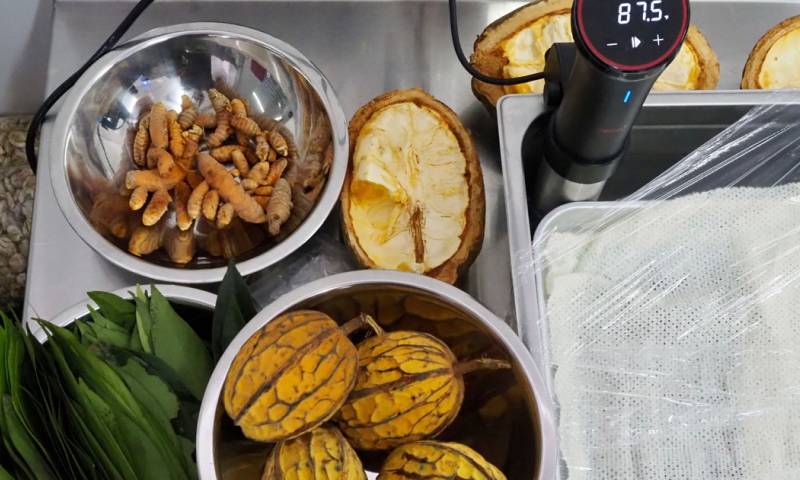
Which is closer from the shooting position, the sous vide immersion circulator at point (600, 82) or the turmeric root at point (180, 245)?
the sous vide immersion circulator at point (600, 82)

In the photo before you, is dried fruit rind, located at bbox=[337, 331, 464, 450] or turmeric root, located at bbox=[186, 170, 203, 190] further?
turmeric root, located at bbox=[186, 170, 203, 190]

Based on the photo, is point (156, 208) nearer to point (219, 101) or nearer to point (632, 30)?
point (219, 101)

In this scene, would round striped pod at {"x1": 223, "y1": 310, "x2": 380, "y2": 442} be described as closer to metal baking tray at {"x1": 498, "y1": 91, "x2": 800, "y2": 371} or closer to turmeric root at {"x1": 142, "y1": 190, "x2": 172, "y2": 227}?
metal baking tray at {"x1": 498, "y1": 91, "x2": 800, "y2": 371}

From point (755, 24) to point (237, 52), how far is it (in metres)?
0.59

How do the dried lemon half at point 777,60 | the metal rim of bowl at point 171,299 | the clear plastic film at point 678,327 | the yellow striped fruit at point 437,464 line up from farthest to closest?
1. the dried lemon half at point 777,60
2. the metal rim of bowl at point 171,299
3. the clear plastic film at point 678,327
4. the yellow striped fruit at point 437,464

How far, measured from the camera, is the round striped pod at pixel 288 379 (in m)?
0.41

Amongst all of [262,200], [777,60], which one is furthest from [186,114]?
[777,60]

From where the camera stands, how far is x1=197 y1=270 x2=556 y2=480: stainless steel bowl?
43 centimetres

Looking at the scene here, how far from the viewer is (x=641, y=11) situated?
467mm

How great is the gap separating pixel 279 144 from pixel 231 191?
0.25 feet

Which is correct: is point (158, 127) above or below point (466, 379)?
above

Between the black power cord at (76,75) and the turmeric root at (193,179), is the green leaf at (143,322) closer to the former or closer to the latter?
the turmeric root at (193,179)

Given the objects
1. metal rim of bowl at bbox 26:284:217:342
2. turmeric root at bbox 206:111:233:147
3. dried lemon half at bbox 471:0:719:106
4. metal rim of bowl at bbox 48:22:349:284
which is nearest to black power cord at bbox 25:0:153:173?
metal rim of bowl at bbox 48:22:349:284

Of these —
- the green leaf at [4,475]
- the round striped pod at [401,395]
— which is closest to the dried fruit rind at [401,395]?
the round striped pod at [401,395]
